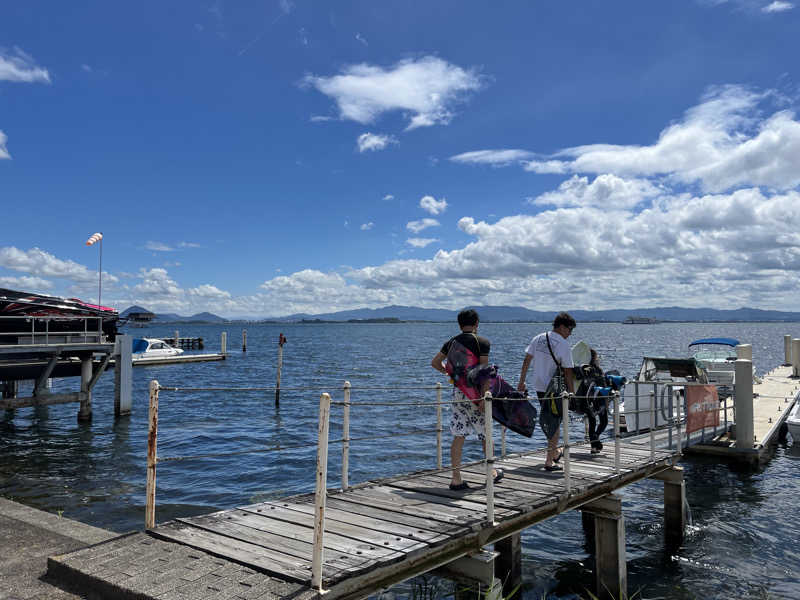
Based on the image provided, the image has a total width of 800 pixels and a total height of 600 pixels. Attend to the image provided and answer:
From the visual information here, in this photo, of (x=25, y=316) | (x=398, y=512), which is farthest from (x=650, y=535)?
(x=25, y=316)

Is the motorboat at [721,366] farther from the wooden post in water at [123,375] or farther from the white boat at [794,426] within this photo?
the wooden post in water at [123,375]

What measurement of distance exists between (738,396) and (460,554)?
1153 cm

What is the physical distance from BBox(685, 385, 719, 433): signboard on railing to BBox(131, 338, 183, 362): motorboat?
44392 mm

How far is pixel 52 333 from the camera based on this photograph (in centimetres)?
1741

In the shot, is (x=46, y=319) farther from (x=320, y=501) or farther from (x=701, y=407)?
(x=701, y=407)

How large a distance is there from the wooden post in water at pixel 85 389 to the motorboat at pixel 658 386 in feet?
57.8

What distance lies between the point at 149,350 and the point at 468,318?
4736 cm

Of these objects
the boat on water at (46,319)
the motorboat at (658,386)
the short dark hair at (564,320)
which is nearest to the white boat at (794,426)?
the motorboat at (658,386)

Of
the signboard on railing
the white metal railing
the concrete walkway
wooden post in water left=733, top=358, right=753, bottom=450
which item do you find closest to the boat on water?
the white metal railing

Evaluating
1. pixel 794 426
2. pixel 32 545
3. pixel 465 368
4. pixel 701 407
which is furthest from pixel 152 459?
pixel 794 426

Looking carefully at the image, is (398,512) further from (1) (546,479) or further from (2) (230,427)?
(2) (230,427)

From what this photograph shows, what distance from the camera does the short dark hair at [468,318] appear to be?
20.4 feet

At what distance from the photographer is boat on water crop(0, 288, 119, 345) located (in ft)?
56.4

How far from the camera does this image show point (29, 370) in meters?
18.1
